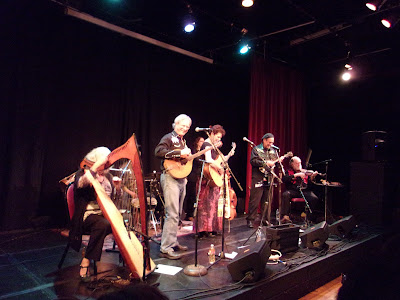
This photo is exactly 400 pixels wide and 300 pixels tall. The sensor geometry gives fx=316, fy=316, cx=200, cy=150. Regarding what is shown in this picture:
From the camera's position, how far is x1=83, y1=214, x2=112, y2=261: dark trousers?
3058 millimetres

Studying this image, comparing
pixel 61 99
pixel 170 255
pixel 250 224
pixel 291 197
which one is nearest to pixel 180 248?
pixel 170 255

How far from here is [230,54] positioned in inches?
311

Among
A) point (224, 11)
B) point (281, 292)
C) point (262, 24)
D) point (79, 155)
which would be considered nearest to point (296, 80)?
point (262, 24)

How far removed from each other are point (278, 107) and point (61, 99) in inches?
221

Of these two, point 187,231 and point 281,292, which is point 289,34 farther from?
point 281,292

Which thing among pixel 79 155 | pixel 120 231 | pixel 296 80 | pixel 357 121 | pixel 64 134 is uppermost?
pixel 296 80

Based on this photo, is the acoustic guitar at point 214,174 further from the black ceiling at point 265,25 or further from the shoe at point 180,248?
the black ceiling at point 265,25

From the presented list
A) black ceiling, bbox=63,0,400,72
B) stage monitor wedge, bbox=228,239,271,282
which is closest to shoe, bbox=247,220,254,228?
stage monitor wedge, bbox=228,239,271,282

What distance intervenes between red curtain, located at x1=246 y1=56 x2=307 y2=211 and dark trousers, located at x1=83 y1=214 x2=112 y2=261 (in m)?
5.14

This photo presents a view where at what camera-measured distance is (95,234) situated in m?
3.09

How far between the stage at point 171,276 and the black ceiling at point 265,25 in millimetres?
3837

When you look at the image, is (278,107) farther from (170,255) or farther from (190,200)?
(170,255)

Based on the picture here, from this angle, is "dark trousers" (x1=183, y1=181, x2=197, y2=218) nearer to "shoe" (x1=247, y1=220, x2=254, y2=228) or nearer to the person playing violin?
"shoe" (x1=247, y1=220, x2=254, y2=228)

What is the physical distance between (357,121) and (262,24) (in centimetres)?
408
